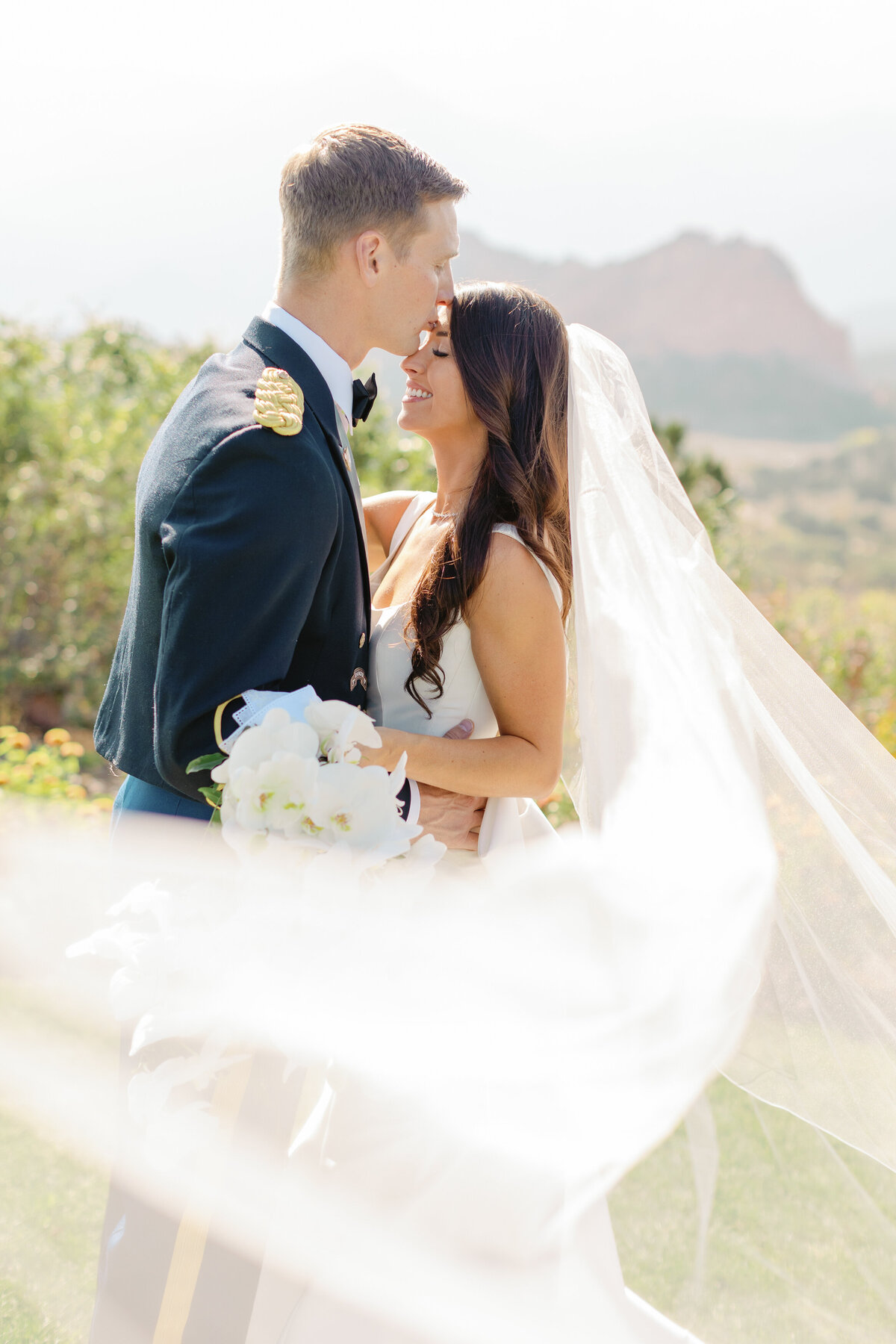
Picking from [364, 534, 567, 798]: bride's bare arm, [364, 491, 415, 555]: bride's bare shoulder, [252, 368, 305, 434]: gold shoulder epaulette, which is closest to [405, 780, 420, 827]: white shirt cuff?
[364, 534, 567, 798]: bride's bare arm

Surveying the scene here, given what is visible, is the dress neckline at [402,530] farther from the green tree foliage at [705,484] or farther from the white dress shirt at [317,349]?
the green tree foliage at [705,484]

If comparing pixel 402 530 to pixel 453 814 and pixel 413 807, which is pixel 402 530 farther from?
pixel 413 807

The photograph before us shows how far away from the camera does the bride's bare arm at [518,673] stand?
7.23ft

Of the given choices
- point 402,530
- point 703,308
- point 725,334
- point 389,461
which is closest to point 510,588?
point 402,530

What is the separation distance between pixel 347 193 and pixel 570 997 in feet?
5.09

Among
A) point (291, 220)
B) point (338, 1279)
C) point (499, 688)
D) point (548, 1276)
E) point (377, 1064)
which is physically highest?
point (291, 220)

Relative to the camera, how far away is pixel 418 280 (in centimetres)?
209

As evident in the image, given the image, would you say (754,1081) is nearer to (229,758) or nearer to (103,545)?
(229,758)

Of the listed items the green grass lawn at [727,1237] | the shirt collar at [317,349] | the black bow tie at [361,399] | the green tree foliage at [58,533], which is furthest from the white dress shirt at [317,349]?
the green tree foliage at [58,533]

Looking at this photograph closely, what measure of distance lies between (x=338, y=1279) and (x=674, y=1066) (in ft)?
2.86

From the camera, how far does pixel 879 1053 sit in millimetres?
1939

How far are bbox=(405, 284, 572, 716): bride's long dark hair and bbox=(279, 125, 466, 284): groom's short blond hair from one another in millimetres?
328

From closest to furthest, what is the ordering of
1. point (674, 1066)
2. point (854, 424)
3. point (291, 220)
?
point (674, 1066) → point (291, 220) → point (854, 424)

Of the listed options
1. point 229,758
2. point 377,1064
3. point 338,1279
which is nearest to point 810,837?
point 377,1064
